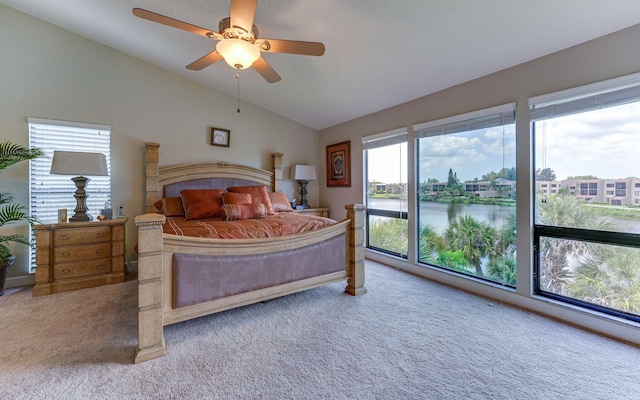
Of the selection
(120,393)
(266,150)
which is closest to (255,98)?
(266,150)

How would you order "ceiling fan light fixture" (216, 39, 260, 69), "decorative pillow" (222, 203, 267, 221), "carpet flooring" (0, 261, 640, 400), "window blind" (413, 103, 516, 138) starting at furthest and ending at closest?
"decorative pillow" (222, 203, 267, 221) < "window blind" (413, 103, 516, 138) < "ceiling fan light fixture" (216, 39, 260, 69) < "carpet flooring" (0, 261, 640, 400)

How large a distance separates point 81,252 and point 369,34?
154 inches

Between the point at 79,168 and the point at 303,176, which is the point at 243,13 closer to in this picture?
the point at 79,168

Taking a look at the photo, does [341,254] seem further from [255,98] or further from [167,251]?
[255,98]

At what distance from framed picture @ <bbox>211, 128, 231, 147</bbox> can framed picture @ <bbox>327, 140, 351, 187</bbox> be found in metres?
1.83

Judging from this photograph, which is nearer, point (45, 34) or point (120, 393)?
point (120, 393)

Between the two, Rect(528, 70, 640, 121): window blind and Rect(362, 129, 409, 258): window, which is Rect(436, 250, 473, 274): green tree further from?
Rect(528, 70, 640, 121): window blind

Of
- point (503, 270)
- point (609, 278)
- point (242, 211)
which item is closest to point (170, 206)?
point (242, 211)

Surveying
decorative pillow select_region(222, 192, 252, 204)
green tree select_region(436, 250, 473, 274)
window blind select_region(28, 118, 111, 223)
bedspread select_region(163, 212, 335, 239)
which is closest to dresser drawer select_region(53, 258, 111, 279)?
window blind select_region(28, 118, 111, 223)

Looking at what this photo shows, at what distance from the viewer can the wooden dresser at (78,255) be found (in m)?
2.96

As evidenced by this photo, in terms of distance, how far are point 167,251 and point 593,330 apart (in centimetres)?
344

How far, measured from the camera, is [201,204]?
345cm

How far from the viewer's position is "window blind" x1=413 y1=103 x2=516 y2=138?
2.74m

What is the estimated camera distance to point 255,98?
450 cm
